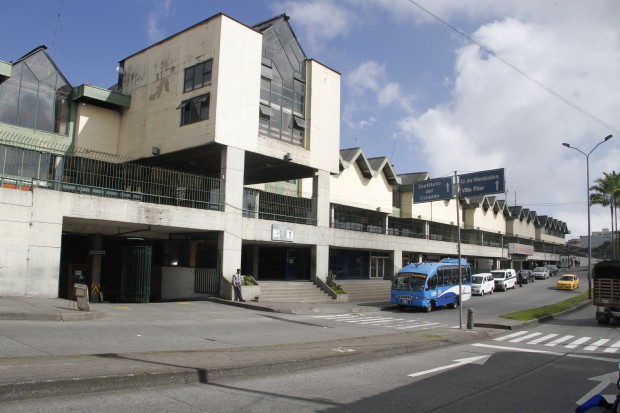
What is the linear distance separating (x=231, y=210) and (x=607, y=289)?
17.9 m

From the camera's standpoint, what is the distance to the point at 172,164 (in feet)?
100

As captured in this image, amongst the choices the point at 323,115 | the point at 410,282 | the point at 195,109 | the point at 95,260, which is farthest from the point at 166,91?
the point at 410,282

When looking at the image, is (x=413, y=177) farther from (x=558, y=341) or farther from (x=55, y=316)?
(x=55, y=316)

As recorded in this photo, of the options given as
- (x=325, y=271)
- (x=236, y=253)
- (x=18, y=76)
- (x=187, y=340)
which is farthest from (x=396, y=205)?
(x=187, y=340)

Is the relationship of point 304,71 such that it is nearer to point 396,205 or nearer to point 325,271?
point 325,271

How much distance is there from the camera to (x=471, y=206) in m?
66.3

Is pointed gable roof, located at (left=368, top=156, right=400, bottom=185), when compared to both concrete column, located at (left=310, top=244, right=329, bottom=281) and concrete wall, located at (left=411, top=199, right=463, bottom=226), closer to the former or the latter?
concrete wall, located at (left=411, top=199, right=463, bottom=226)

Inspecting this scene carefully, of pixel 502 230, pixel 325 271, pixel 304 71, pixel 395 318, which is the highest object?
pixel 304 71

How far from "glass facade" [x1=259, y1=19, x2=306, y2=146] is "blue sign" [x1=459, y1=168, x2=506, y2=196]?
13091mm

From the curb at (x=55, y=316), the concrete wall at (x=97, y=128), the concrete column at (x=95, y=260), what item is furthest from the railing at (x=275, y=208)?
the curb at (x=55, y=316)

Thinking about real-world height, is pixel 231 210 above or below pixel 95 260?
above

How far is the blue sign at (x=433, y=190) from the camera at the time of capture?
19781 mm

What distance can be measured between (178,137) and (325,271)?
40.7ft

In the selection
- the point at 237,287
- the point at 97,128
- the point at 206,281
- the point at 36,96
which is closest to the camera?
the point at 237,287
